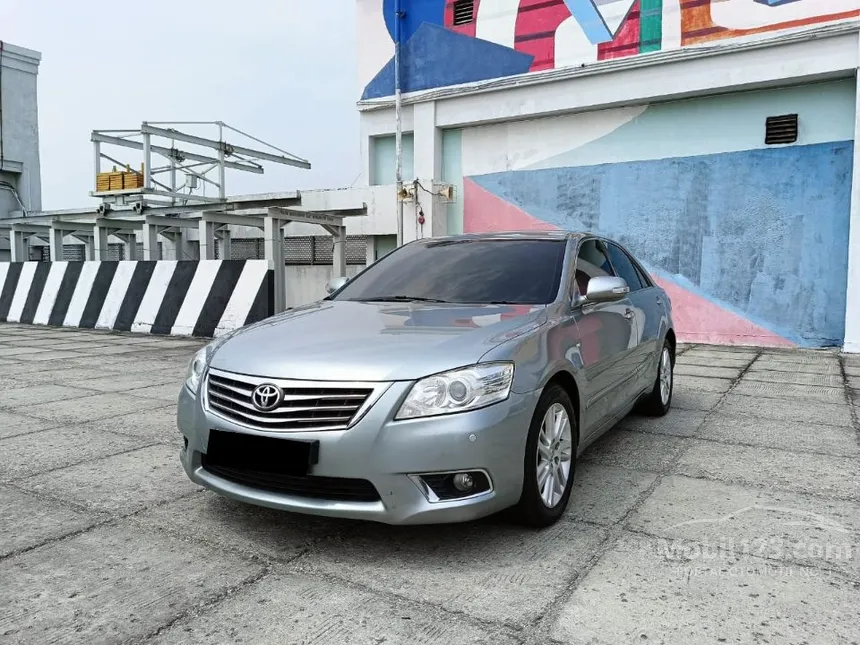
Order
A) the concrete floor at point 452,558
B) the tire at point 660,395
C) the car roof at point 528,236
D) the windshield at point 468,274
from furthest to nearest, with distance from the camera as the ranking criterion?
the tire at point 660,395 → the car roof at point 528,236 → the windshield at point 468,274 → the concrete floor at point 452,558

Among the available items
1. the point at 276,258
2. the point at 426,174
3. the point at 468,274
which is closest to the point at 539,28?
the point at 426,174

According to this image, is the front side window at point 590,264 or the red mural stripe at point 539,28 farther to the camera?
the red mural stripe at point 539,28

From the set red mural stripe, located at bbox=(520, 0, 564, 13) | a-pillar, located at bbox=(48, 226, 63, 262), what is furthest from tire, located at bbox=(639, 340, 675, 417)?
a-pillar, located at bbox=(48, 226, 63, 262)

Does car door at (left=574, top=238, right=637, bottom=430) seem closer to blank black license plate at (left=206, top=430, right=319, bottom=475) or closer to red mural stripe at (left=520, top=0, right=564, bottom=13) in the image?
blank black license plate at (left=206, top=430, right=319, bottom=475)

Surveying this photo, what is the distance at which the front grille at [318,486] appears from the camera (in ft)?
9.43

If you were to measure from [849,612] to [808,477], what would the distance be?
69.9 inches

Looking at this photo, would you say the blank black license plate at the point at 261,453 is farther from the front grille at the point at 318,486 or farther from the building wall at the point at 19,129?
the building wall at the point at 19,129

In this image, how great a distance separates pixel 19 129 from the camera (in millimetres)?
21922

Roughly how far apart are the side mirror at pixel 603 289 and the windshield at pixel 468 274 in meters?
0.19

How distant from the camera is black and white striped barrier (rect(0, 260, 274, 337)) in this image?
11.0m

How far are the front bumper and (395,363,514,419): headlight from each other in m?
0.03

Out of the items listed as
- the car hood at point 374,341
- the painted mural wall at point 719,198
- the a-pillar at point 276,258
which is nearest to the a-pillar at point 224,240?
the a-pillar at point 276,258

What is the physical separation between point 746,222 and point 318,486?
964 centimetres

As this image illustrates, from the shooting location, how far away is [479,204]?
13.2m
